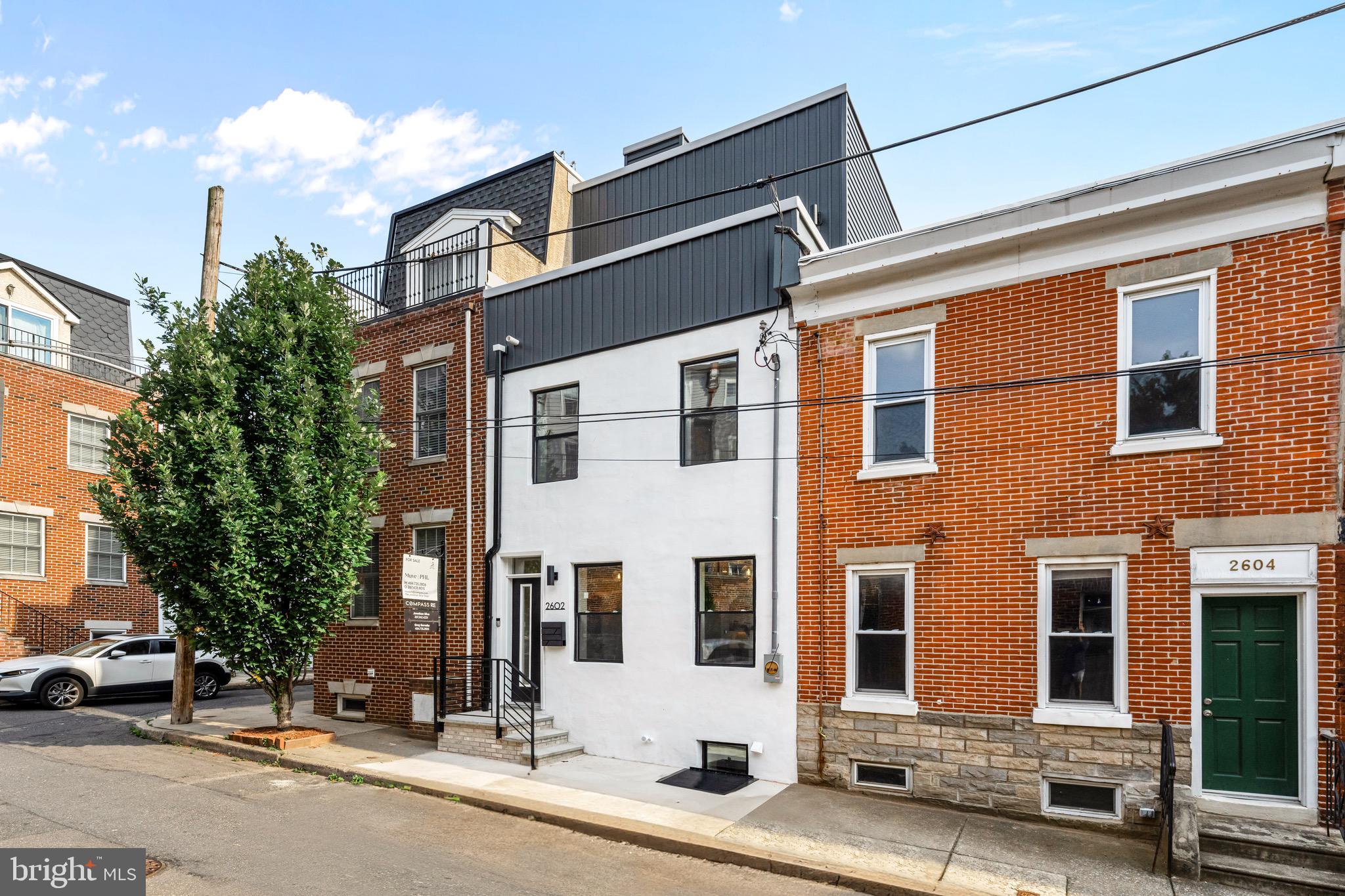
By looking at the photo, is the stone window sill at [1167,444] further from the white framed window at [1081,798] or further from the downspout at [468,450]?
the downspout at [468,450]

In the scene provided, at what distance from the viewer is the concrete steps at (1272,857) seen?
725cm

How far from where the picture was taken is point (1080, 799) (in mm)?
9023

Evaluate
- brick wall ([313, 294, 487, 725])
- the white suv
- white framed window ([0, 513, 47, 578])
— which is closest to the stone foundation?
brick wall ([313, 294, 487, 725])

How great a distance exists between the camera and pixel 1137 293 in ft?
30.3

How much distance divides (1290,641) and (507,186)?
15.7 m

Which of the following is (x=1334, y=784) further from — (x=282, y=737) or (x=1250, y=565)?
(x=282, y=737)

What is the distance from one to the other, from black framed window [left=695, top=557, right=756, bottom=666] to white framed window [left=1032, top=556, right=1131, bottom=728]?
353 cm

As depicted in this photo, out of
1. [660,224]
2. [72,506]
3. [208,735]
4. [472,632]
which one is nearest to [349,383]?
[472,632]

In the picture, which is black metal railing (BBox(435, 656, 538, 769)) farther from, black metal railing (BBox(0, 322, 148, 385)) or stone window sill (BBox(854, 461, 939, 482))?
black metal railing (BBox(0, 322, 148, 385))

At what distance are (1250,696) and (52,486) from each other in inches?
1029

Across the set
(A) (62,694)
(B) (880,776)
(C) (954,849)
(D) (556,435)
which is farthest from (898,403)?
(A) (62,694)

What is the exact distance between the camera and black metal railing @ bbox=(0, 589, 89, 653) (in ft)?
68.9

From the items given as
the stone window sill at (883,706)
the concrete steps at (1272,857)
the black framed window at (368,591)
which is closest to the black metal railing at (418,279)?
the black framed window at (368,591)

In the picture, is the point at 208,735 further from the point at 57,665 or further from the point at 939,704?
the point at 939,704
